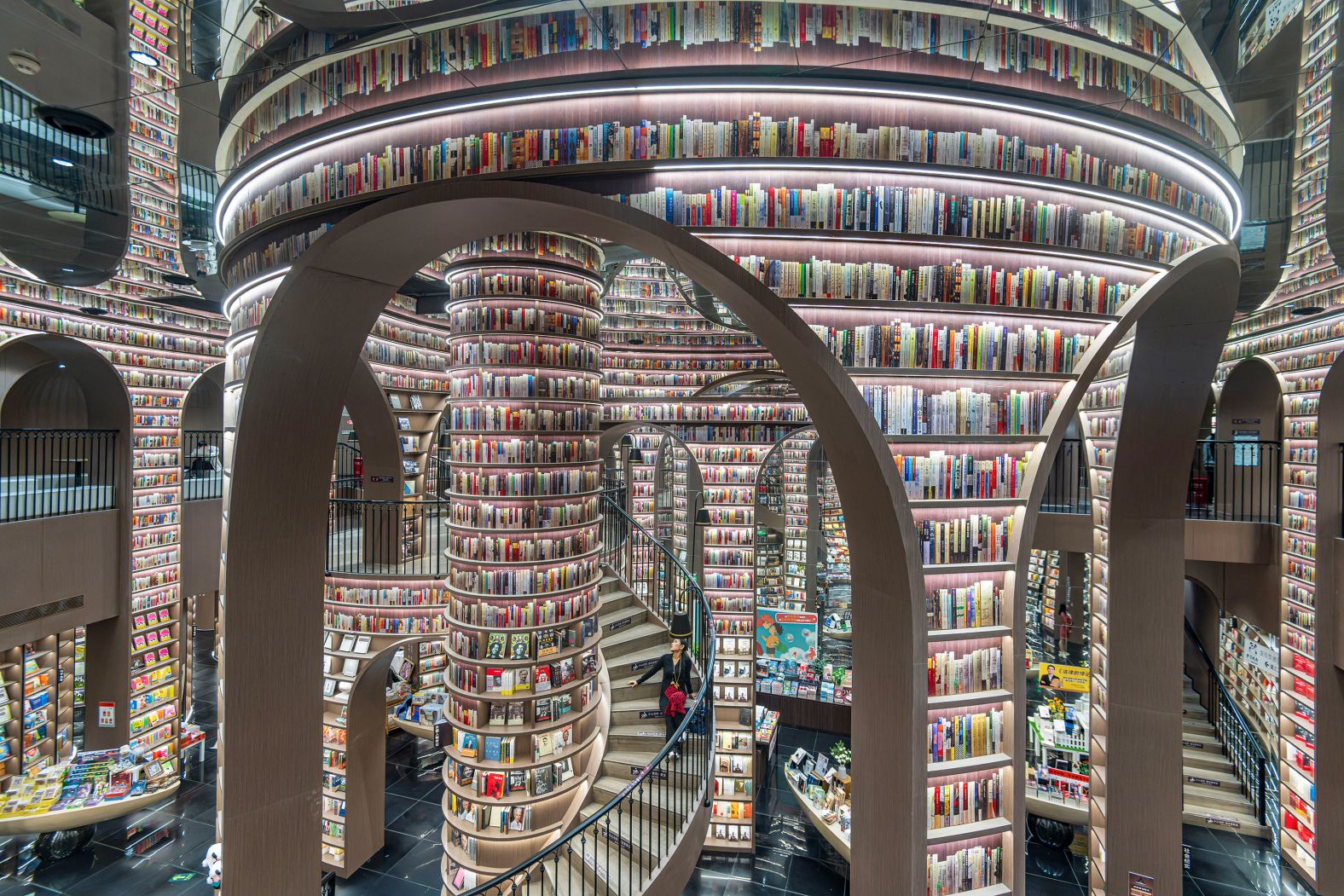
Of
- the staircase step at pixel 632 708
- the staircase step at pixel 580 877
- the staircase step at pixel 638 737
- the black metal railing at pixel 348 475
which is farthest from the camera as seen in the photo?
the black metal railing at pixel 348 475

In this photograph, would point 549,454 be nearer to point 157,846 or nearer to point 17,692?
point 157,846

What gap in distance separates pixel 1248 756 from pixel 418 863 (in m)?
9.89

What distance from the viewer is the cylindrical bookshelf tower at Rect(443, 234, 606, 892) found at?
5.08m

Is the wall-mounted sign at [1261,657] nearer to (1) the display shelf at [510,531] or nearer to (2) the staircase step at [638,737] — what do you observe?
(2) the staircase step at [638,737]

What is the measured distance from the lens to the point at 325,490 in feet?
11.3

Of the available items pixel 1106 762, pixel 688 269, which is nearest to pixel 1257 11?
pixel 688 269

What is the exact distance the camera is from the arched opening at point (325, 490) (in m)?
2.39

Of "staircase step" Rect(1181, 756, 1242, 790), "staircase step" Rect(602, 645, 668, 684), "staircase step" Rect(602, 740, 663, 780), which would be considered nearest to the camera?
"staircase step" Rect(602, 740, 663, 780)

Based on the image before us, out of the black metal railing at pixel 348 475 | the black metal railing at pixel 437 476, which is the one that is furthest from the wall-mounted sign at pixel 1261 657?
the black metal railing at pixel 348 475

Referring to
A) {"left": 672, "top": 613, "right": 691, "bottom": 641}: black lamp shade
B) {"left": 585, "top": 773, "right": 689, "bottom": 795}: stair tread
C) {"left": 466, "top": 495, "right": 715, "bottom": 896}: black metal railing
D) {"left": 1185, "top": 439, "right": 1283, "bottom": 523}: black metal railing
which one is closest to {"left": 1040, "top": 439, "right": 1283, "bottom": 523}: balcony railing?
{"left": 1185, "top": 439, "right": 1283, "bottom": 523}: black metal railing

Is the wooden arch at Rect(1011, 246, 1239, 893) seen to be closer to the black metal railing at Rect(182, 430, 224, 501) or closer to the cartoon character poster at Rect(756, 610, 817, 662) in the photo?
the cartoon character poster at Rect(756, 610, 817, 662)

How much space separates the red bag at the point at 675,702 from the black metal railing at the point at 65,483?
6228mm

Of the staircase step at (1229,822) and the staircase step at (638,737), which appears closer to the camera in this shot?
the staircase step at (638,737)

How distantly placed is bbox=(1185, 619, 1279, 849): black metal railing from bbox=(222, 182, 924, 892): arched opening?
24.8 feet
